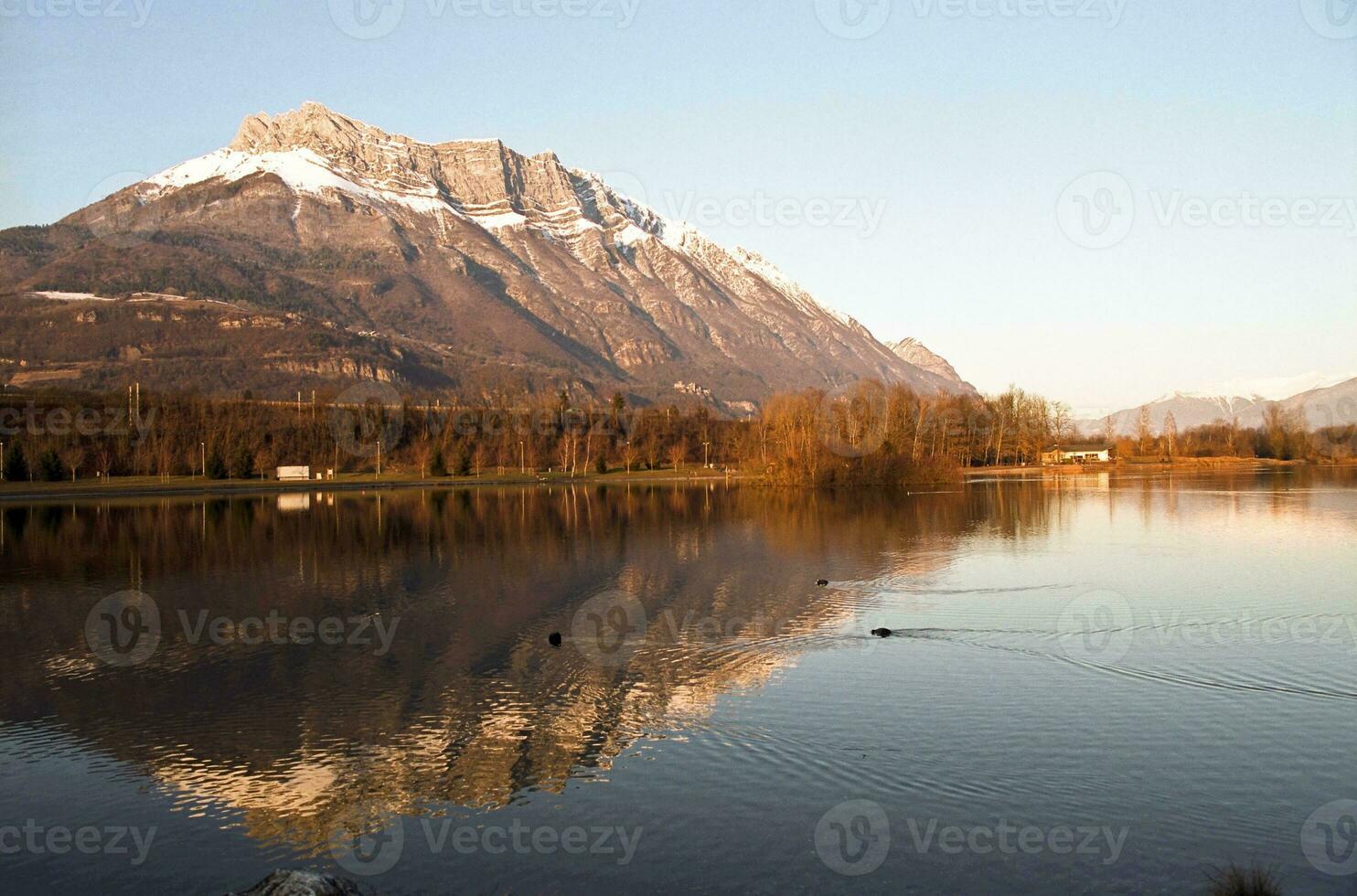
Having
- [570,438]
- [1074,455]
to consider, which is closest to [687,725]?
[570,438]

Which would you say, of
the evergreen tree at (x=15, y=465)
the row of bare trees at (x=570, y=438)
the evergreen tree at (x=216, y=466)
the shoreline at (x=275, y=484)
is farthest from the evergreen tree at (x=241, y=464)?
the evergreen tree at (x=15, y=465)

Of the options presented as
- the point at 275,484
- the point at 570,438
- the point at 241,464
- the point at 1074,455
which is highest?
the point at 570,438

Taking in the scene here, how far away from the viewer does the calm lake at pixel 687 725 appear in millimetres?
11435

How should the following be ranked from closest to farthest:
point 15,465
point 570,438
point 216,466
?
point 15,465 < point 216,466 < point 570,438

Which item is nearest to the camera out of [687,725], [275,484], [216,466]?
[687,725]

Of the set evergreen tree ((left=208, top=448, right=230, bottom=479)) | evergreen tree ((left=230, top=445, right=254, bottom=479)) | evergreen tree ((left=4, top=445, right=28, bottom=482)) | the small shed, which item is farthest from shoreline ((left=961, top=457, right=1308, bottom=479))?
evergreen tree ((left=4, top=445, right=28, bottom=482))

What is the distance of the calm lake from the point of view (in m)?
11.4

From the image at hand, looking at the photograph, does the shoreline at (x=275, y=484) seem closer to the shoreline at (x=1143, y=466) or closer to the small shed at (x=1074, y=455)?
the shoreline at (x=1143, y=466)

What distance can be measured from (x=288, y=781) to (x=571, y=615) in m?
12.7

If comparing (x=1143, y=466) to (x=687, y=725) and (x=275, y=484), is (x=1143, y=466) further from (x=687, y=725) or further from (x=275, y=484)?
(x=687, y=725)

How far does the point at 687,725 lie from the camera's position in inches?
636

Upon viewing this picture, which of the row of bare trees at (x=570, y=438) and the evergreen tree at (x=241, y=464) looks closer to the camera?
the row of bare trees at (x=570, y=438)

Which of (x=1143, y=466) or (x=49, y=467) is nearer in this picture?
(x=49, y=467)

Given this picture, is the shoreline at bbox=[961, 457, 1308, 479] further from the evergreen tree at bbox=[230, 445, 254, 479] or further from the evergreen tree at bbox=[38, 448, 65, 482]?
the evergreen tree at bbox=[38, 448, 65, 482]
